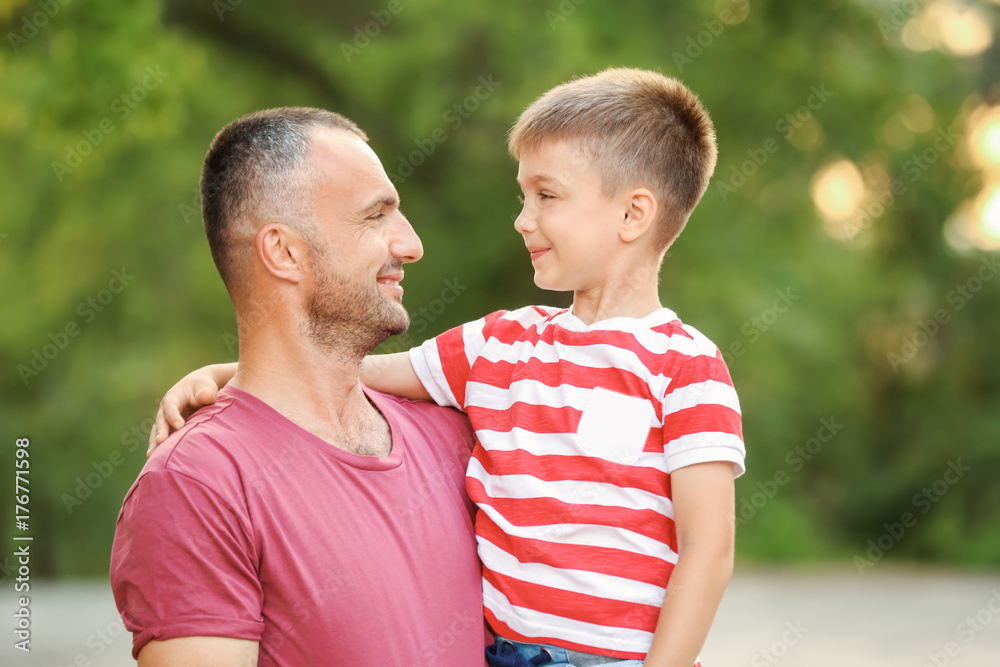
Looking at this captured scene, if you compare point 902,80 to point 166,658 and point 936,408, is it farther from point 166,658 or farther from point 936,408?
point 166,658

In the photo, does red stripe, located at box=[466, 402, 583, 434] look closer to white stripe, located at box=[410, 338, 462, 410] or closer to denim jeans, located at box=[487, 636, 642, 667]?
white stripe, located at box=[410, 338, 462, 410]

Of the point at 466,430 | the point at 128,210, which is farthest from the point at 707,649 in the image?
the point at 128,210

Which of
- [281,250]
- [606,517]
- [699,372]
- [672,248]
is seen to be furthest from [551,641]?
[672,248]

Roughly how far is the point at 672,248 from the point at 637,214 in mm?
5633

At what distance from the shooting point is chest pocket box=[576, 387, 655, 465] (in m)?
1.85

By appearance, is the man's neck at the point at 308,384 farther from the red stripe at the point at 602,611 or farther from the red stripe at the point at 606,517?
the red stripe at the point at 602,611

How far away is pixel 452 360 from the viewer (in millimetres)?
Answer: 2215

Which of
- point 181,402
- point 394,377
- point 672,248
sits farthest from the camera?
point 672,248

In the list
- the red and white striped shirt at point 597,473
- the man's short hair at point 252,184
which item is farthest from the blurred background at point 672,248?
the red and white striped shirt at point 597,473

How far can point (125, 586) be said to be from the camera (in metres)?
1.64

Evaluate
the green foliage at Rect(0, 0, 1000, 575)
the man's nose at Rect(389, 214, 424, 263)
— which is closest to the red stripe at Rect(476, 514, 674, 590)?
the man's nose at Rect(389, 214, 424, 263)

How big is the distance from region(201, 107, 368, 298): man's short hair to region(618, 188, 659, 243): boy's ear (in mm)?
651

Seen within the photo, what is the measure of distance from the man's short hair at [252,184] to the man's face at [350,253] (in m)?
0.04

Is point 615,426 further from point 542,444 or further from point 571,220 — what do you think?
point 571,220
